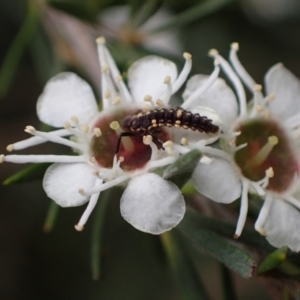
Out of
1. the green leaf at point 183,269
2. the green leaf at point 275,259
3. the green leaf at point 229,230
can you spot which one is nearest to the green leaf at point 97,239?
the green leaf at point 183,269

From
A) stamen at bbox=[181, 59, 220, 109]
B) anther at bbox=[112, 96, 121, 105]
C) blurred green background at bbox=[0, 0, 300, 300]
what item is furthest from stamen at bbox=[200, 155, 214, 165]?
blurred green background at bbox=[0, 0, 300, 300]

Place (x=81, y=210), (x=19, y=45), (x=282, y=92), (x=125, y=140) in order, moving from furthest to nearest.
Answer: (x=81, y=210) → (x=19, y=45) → (x=282, y=92) → (x=125, y=140)

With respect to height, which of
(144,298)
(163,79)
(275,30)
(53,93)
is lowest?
(144,298)

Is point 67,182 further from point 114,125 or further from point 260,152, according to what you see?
point 260,152

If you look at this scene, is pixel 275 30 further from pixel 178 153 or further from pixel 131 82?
pixel 178 153

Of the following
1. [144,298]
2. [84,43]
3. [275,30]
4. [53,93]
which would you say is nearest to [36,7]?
[84,43]

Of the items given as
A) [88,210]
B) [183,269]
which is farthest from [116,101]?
[183,269]
